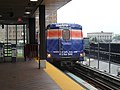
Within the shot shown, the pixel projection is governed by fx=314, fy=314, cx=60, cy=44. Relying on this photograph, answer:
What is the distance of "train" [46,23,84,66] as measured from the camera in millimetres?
20969

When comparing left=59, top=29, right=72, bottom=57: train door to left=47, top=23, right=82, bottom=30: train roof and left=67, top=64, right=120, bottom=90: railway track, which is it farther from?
left=67, top=64, right=120, bottom=90: railway track

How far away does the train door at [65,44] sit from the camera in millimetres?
20984

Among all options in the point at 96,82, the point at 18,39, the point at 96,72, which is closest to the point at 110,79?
the point at 96,82

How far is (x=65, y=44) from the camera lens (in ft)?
69.1

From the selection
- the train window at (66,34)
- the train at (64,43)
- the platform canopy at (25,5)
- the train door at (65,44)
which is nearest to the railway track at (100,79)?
the train at (64,43)

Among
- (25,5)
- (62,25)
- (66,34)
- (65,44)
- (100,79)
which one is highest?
(25,5)

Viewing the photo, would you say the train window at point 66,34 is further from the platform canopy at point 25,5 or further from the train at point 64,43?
the platform canopy at point 25,5

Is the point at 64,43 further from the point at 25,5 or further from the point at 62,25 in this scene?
the point at 25,5

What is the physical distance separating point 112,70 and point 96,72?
4.44 ft

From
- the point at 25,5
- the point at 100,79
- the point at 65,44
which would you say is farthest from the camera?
the point at 65,44

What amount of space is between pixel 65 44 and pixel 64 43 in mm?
96

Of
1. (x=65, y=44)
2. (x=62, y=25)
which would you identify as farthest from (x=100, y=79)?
(x=62, y=25)

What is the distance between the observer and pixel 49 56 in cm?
2111

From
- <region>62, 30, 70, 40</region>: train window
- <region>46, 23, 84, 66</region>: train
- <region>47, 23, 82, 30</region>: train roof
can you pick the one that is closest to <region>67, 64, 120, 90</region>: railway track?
<region>46, 23, 84, 66</region>: train
